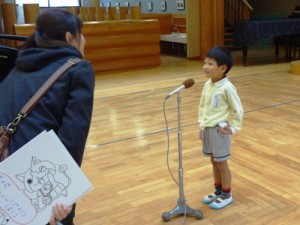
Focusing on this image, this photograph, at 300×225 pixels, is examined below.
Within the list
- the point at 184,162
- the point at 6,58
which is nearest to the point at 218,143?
the point at 184,162

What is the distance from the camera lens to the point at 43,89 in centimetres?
126

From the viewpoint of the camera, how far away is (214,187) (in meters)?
2.81

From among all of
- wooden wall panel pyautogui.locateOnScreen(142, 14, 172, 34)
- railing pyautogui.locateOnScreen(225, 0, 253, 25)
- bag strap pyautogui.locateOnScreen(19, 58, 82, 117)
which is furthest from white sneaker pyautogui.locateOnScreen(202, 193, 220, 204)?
wooden wall panel pyautogui.locateOnScreen(142, 14, 172, 34)

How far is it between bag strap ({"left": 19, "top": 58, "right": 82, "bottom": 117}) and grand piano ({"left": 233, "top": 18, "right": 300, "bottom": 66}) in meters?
7.37

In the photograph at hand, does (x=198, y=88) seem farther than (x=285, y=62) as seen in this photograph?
No

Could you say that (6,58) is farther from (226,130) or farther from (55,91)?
(226,130)

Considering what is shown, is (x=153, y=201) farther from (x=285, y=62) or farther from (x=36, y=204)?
(x=285, y=62)

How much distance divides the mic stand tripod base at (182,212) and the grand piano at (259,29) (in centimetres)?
636

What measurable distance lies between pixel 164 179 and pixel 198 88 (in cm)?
349

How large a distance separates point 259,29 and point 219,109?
20.8 ft

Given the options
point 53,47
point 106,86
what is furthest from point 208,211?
point 106,86

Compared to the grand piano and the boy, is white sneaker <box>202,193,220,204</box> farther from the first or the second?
the grand piano

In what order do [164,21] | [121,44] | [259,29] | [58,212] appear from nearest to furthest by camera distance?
[58,212], [259,29], [121,44], [164,21]

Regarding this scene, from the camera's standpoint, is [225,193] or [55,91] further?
[225,193]
